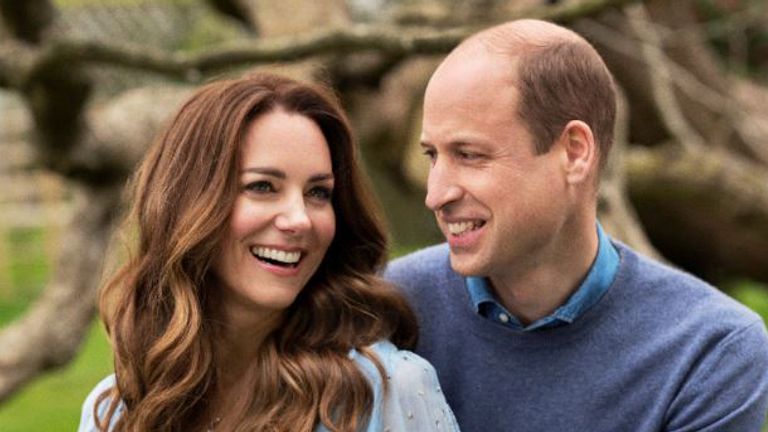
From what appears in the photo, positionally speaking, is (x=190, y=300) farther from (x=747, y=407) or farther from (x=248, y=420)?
(x=747, y=407)

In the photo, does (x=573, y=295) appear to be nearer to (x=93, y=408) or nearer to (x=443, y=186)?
(x=443, y=186)

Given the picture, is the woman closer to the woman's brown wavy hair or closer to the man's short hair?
the woman's brown wavy hair

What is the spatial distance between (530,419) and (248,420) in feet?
1.68

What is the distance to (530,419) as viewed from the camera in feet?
7.91

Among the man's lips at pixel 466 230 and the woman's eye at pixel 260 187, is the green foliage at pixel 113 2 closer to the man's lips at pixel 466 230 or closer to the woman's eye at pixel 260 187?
the woman's eye at pixel 260 187

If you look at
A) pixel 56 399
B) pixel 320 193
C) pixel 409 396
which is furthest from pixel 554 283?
pixel 56 399

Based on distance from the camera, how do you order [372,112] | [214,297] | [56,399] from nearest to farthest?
1. [214,297]
2. [372,112]
3. [56,399]

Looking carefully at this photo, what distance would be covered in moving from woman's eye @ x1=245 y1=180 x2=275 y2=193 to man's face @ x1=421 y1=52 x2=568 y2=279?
284 mm

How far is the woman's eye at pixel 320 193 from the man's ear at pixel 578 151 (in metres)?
0.44

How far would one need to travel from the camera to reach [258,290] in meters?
2.41

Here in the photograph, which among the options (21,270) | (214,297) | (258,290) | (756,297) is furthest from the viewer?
(21,270)

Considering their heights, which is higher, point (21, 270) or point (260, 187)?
point (260, 187)

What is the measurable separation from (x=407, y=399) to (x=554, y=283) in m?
0.34

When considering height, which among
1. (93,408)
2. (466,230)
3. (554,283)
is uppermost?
(466,230)
